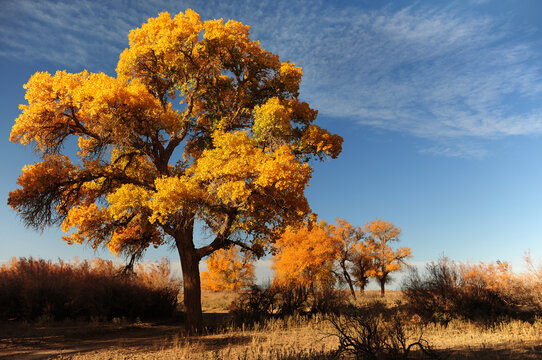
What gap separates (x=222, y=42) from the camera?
1448 centimetres

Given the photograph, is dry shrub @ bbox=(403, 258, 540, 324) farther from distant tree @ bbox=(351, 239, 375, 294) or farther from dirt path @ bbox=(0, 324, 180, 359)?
distant tree @ bbox=(351, 239, 375, 294)

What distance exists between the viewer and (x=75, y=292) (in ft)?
53.9

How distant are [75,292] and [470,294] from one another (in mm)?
16312

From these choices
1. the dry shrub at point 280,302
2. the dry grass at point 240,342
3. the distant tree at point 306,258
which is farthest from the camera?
the distant tree at point 306,258

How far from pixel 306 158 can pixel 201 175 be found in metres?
4.41

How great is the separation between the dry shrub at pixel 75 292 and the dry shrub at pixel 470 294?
485 inches

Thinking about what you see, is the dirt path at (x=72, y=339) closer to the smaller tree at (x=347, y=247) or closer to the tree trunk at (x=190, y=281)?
the tree trunk at (x=190, y=281)

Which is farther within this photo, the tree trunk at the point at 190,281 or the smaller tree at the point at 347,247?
the smaller tree at the point at 347,247

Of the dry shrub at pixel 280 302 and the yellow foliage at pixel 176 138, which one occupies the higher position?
the yellow foliage at pixel 176 138

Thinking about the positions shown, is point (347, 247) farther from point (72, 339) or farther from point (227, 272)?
point (72, 339)

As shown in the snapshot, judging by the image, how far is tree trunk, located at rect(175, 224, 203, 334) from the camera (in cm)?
1505

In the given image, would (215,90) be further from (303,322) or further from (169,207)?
(303,322)

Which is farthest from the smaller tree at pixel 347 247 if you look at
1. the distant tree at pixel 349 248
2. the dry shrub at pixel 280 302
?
the dry shrub at pixel 280 302

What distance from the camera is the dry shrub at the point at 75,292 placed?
15836 mm
